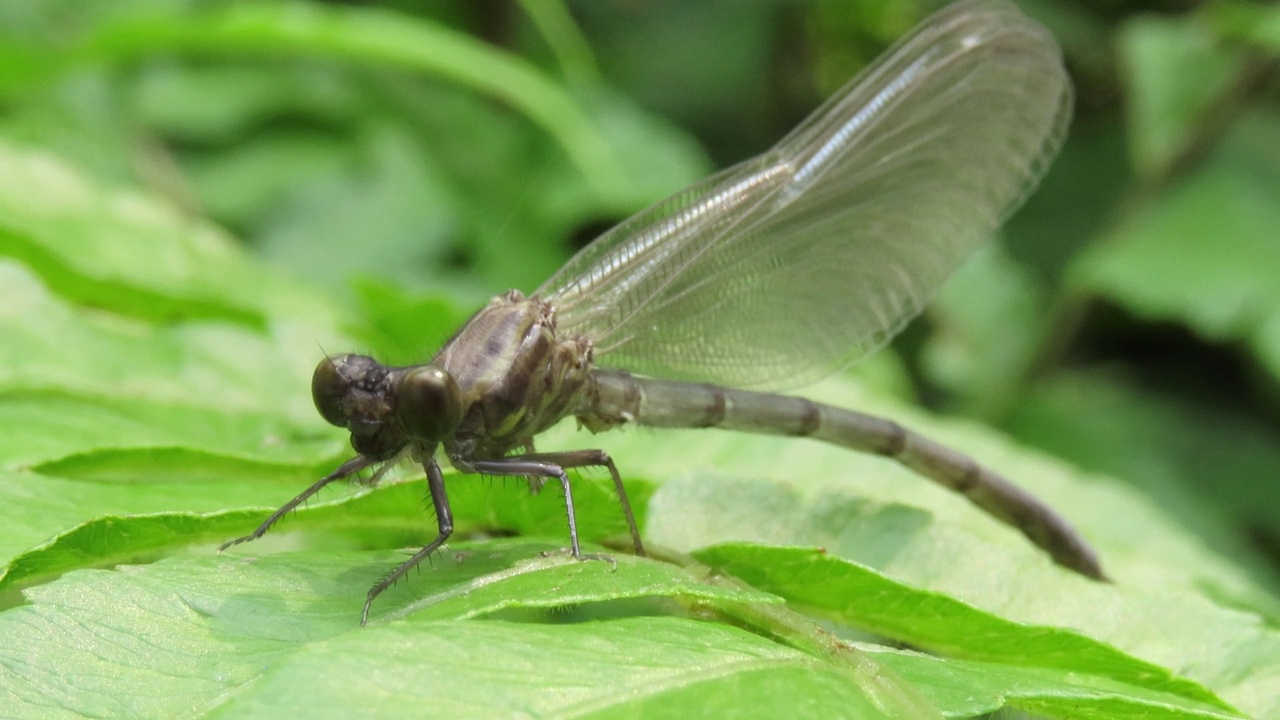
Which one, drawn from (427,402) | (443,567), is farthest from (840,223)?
(443,567)

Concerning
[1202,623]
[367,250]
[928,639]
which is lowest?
[1202,623]

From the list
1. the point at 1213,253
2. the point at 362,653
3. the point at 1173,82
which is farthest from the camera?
the point at 1173,82

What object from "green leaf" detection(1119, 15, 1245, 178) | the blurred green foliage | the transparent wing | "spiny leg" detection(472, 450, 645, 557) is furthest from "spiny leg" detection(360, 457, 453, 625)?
"green leaf" detection(1119, 15, 1245, 178)

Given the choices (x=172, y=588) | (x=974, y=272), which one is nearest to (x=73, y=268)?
(x=172, y=588)

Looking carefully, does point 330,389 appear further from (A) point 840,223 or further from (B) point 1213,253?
(B) point 1213,253

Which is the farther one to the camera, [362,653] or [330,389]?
[330,389]

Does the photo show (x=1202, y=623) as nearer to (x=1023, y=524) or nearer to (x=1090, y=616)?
(x=1090, y=616)

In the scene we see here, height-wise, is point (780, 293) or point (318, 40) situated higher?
point (318, 40)
